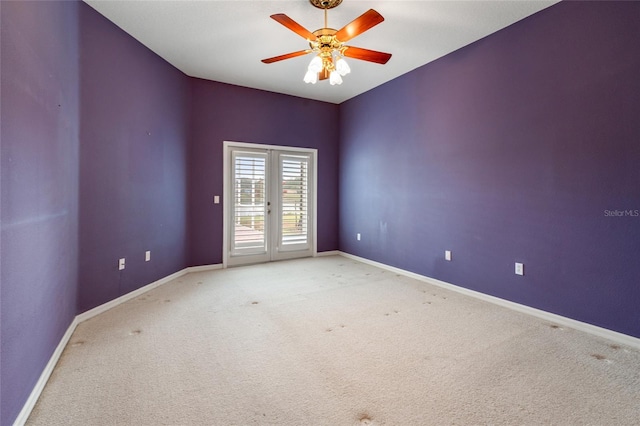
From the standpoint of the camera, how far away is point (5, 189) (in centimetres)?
144

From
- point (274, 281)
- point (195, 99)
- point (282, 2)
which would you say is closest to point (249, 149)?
point (195, 99)

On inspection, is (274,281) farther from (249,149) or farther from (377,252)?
(249,149)

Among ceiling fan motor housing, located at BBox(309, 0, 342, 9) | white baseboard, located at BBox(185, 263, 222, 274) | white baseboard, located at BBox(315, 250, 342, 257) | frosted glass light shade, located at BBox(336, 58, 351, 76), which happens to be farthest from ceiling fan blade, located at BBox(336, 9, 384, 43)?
white baseboard, located at BBox(315, 250, 342, 257)

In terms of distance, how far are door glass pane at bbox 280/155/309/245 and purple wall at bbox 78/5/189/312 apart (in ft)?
5.70

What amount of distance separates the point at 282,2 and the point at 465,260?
3475 millimetres

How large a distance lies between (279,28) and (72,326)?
138 inches

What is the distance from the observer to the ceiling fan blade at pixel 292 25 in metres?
2.26

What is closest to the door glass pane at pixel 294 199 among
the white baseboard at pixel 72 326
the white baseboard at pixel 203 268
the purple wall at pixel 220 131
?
the purple wall at pixel 220 131

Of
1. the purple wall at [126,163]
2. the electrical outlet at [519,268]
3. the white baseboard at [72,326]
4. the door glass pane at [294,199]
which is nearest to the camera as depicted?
the white baseboard at [72,326]

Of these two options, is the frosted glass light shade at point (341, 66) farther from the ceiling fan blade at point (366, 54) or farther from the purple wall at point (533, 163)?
the purple wall at point (533, 163)

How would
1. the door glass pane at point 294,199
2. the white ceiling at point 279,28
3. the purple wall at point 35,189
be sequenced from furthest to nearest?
the door glass pane at point 294,199, the white ceiling at point 279,28, the purple wall at point 35,189

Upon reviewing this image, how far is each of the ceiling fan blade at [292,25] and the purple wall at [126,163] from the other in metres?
2.03

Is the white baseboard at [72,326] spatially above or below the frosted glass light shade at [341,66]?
below

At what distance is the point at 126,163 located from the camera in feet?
11.0
